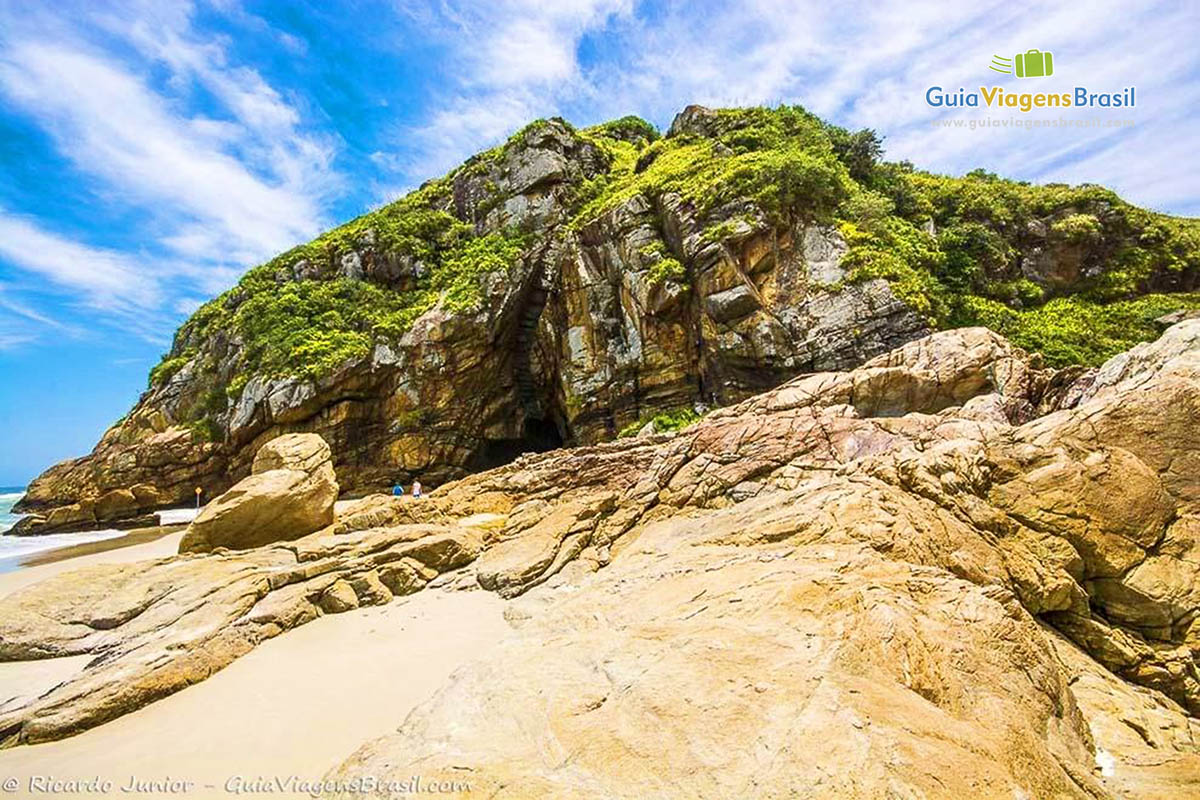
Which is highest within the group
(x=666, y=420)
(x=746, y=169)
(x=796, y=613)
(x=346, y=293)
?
(x=746, y=169)

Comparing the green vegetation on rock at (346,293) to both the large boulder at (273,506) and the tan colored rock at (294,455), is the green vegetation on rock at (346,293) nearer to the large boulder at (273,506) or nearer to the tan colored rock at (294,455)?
the tan colored rock at (294,455)


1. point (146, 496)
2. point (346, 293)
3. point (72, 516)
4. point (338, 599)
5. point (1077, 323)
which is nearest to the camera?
point (338, 599)

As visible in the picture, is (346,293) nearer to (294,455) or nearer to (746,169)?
(294,455)

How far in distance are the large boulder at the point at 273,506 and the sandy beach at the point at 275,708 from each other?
4577 mm

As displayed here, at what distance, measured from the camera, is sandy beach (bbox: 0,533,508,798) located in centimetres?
453

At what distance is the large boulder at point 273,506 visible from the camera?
11844 mm

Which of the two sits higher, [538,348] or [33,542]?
[538,348]

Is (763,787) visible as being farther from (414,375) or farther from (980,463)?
(414,375)

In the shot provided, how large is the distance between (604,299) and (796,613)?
22.1 meters

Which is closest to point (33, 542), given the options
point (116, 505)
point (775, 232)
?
point (116, 505)

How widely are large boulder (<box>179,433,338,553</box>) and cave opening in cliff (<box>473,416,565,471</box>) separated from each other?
49.6 feet

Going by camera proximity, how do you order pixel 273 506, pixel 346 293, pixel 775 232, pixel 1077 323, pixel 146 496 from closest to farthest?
pixel 273 506, pixel 1077 323, pixel 775 232, pixel 146 496, pixel 346 293

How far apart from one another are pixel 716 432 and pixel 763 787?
33.1ft

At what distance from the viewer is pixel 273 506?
40.8 ft
